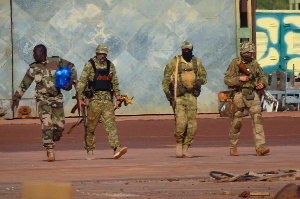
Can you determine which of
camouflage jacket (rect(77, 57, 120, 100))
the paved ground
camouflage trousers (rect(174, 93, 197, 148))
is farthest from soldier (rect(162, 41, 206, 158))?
camouflage jacket (rect(77, 57, 120, 100))

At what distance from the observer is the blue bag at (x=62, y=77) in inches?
690

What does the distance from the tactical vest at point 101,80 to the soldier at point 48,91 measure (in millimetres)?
351

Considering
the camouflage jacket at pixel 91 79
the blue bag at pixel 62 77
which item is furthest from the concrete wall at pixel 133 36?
the blue bag at pixel 62 77

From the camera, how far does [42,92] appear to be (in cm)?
1770

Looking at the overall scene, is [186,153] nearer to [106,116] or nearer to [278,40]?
[106,116]

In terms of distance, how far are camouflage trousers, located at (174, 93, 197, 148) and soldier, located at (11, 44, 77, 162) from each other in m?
1.97

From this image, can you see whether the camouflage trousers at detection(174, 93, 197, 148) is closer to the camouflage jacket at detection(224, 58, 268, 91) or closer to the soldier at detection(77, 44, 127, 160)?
the camouflage jacket at detection(224, 58, 268, 91)

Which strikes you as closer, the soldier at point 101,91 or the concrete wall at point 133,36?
the soldier at point 101,91

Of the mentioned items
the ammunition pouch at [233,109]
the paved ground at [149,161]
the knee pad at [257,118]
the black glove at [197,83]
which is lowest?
the paved ground at [149,161]

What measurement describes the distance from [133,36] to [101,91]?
12990mm

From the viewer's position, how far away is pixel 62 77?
57.6 feet

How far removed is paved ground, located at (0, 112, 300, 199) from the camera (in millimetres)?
12453

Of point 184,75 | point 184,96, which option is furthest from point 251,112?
point 184,75

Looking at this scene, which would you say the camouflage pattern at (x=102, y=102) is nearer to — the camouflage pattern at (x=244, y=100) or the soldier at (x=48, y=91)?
the soldier at (x=48, y=91)
